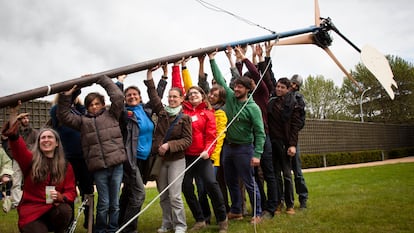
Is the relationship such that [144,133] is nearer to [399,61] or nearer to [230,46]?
[230,46]

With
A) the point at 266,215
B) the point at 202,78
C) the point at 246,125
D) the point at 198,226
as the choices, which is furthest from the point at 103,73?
the point at 266,215

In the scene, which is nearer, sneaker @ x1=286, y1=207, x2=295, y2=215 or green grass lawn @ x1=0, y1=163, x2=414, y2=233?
green grass lawn @ x1=0, y1=163, x2=414, y2=233

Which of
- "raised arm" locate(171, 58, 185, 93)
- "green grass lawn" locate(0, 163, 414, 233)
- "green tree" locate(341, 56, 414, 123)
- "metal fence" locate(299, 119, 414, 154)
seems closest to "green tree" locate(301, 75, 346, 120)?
"green tree" locate(341, 56, 414, 123)

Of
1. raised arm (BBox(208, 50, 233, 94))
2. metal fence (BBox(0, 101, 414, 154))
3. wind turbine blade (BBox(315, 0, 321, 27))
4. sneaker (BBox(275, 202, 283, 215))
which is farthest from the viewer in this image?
metal fence (BBox(0, 101, 414, 154))

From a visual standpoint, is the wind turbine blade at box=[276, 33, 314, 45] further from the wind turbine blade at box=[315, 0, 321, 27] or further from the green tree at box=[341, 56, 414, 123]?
the green tree at box=[341, 56, 414, 123]

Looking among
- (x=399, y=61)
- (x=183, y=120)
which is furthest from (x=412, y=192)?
(x=399, y=61)

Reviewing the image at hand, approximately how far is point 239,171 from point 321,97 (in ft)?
157

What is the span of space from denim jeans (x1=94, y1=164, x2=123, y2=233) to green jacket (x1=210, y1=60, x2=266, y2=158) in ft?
5.02

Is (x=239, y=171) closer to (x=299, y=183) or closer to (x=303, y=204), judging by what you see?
(x=299, y=183)

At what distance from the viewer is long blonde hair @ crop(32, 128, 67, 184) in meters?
3.49

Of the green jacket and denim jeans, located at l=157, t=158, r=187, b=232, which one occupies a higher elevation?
the green jacket

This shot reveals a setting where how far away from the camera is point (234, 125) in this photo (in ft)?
16.1

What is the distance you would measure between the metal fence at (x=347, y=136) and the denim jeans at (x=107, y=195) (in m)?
17.2

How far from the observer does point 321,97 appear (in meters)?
50.3
